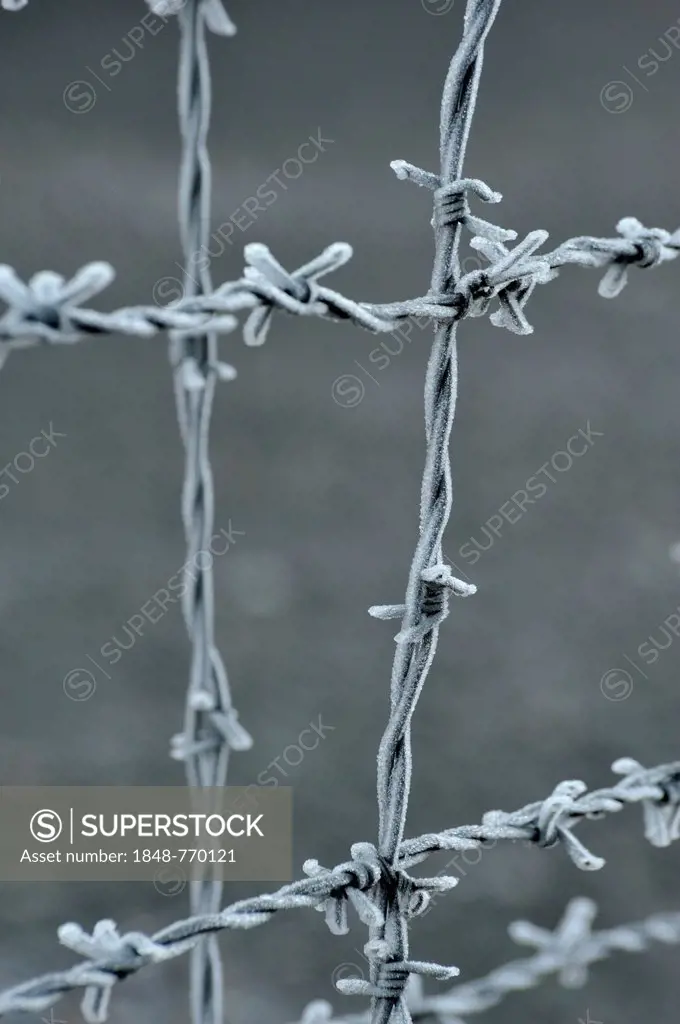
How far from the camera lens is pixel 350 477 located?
10.6 feet

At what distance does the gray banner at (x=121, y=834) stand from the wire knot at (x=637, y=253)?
28.5 inches

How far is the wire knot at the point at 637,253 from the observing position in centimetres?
67

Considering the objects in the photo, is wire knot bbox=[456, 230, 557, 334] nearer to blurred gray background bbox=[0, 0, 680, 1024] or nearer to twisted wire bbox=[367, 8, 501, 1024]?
twisted wire bbox=[367, 8, 501, 1024]

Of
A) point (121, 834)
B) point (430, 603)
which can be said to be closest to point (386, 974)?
point (430, 603)

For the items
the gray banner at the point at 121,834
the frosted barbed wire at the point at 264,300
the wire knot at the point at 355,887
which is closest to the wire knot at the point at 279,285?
the frosted barbed wire at the point at 264,300

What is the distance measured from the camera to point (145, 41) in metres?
4.19

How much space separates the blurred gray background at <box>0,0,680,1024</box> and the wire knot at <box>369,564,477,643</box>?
126cm

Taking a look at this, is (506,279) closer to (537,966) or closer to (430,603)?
(430,603)

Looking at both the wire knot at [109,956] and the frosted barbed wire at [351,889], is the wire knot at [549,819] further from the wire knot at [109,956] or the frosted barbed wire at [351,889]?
the wire knot at [109,956]

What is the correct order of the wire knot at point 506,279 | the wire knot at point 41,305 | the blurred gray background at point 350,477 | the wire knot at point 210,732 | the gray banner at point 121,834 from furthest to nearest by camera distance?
the blurred gray background at point 350,477, the gray banner at point 121,834, the wire knot at point 210,732, the wire knot at point 506,279, the wire knot at point 41,305

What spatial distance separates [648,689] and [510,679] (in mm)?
275

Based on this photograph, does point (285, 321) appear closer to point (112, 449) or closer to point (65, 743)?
point (112, 449)

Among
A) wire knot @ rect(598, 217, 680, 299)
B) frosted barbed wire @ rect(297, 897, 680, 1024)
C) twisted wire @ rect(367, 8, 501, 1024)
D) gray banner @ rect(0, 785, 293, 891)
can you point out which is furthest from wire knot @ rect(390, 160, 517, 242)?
gray banner @ rect(0, 785, 293, 891)

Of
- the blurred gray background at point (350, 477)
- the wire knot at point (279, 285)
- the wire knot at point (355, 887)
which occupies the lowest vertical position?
the wire knot at point (355, 887)
